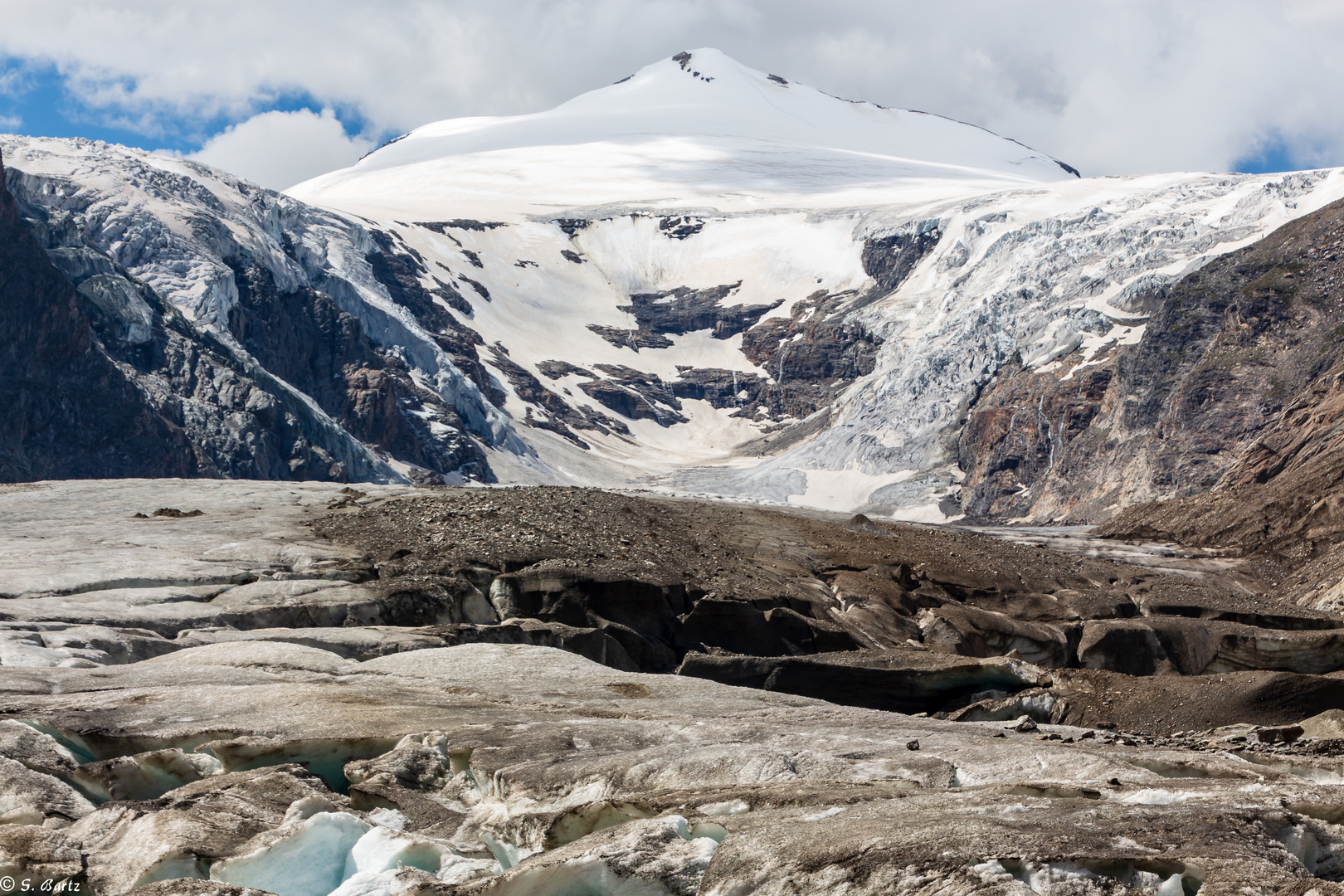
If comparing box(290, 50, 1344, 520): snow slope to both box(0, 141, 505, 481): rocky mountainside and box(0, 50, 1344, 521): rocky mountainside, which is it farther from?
box(0, 141, 505, 481): rocky mountainside

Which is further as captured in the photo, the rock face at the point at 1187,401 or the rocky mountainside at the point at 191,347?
the rock face at the point at 1187,401

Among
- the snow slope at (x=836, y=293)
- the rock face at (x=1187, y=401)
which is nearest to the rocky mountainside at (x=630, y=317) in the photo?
the snow slope at (x=836, y=293)

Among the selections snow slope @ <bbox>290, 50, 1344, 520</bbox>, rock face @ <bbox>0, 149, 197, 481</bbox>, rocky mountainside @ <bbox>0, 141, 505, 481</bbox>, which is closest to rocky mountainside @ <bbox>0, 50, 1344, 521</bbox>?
rocky mountainside @ <bbox>0, 141, 505, 481</bbox>

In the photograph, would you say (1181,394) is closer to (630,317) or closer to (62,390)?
(62,390)

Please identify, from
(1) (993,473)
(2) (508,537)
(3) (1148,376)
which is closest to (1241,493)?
(2) (508,537)

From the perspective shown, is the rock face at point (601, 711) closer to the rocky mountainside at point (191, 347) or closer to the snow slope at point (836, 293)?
the rocky mountainside at point (191, 347)

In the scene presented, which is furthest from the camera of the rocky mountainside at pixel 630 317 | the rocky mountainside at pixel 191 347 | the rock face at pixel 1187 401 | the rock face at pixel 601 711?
the rocky mountainside at pixel 630 317

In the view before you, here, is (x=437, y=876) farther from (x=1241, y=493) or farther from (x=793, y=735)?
(x=1241, y=493)
